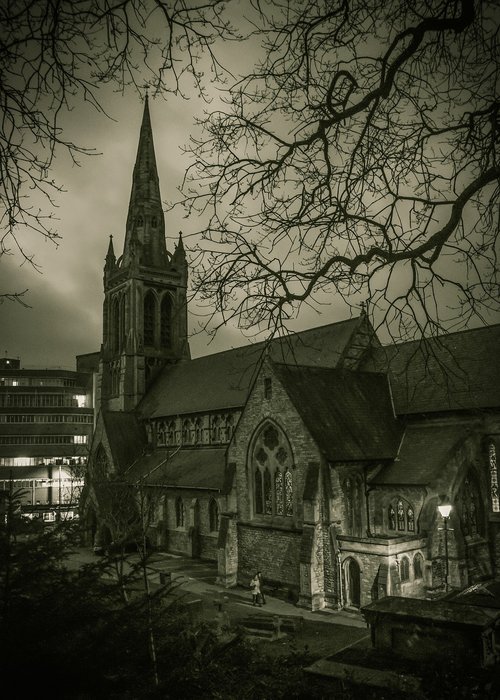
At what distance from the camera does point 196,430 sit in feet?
135

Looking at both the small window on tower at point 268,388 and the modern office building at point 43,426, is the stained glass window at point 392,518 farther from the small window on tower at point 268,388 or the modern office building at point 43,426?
the modern office building at point 43,426

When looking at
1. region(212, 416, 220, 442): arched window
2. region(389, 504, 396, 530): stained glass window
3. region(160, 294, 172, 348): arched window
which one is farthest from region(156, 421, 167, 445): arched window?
region(389, 504, 396, 530): stained glass window

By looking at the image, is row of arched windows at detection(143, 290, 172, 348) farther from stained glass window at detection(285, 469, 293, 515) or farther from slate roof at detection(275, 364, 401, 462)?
stained glass window at detection(285, 469, 293, 515)

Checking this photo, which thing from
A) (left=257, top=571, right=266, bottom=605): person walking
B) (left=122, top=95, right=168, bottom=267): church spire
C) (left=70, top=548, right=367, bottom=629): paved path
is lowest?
(left=70, top=548, right=367, bottom=629): paved path

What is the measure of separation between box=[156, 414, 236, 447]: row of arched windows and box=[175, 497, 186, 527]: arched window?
4327mm

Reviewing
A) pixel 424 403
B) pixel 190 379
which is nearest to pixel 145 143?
pixel 190 379

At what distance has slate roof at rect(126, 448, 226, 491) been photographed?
35.4 m

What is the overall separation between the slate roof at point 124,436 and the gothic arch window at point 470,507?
25.4 m

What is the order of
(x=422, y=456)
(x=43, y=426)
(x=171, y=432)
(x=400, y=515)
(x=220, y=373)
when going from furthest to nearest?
(x=43, y=426)
(x=171, y=432)
(x=220, y=373)
(x=422, y=456)
(x=400, y=515)

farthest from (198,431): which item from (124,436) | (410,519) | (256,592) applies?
(410,519)

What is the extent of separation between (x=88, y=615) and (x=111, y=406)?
44.9 m

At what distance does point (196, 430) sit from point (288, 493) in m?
15.3

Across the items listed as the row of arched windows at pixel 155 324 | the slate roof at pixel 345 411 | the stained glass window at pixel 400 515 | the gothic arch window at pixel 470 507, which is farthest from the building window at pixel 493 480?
the row of arched windows at pixel 155 324

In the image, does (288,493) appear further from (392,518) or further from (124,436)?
(124,436)
